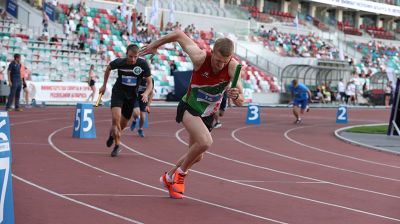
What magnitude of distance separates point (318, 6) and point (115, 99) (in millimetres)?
67629

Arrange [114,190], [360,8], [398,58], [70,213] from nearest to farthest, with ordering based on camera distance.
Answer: [70,213] → [114,190] → [398,58] → [360,8]

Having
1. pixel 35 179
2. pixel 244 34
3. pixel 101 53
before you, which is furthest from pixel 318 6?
pixel 35 179

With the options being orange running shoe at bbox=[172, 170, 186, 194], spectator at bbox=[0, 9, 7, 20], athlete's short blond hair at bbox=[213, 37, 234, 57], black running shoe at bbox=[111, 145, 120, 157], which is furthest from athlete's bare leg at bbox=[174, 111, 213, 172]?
spectator at bbox=[0, 9, 7, 20]

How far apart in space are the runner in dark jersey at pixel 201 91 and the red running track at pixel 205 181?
476 millimetres

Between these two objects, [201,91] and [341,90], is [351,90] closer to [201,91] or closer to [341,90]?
[341,90]

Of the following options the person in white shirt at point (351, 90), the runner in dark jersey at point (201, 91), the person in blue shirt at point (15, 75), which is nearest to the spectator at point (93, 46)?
the person in blue shirt at point (15, 75)

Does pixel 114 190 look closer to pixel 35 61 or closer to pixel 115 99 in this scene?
pixel 115 99

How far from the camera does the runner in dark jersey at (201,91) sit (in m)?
7.83

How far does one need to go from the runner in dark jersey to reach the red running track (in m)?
0.48

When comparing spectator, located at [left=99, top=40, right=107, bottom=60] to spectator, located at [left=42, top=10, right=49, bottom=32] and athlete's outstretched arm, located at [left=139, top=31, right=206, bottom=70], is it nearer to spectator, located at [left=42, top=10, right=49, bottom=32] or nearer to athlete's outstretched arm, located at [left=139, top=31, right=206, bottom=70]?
spectator, located at [left=42, top=10, right=49, bottom=32]

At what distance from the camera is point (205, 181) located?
10.3m

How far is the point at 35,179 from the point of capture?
9.52 meters

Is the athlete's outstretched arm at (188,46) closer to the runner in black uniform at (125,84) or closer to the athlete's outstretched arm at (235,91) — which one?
the athlete's outstretched arm at (235,91)

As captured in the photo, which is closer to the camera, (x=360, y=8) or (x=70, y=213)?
(x=70, y=213)
